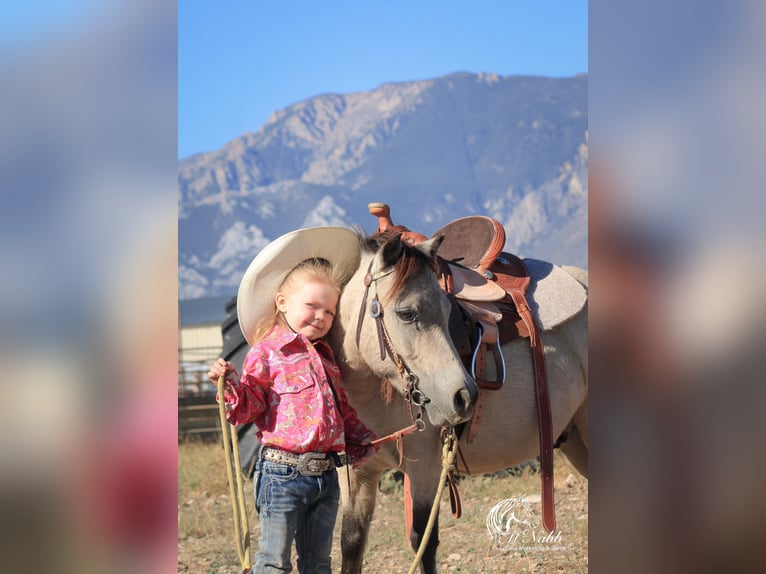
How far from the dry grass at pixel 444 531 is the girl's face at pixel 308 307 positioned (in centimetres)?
221

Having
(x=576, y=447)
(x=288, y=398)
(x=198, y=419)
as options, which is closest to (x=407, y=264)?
(x=288, y=398)

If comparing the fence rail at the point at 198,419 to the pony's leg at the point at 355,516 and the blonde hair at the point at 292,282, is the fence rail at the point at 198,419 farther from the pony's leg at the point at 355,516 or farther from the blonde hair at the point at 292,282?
the blonde hair at the point at 292,282

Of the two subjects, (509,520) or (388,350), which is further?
(509,520)

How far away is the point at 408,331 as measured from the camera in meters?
2.62

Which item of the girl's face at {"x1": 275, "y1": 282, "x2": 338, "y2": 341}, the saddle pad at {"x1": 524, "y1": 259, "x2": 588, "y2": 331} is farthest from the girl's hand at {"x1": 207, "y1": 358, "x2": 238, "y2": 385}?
the saddle pad at {"x1": 524, "y1": 259, "x2": 588, "y2": 331}

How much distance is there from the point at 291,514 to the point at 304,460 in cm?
17

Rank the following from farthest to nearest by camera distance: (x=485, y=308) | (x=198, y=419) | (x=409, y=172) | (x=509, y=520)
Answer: (x=409, y=172)
(x=198, y=419)
(x=509, y=520)
(x=485, y=308)

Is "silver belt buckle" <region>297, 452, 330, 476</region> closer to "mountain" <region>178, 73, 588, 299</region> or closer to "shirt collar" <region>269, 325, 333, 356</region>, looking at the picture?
"shirt collar" <region>269, 325, 333, 356</region>

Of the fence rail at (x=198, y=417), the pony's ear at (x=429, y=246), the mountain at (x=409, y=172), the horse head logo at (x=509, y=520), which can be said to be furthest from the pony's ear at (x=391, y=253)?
the mountain at (x=409, y=172)

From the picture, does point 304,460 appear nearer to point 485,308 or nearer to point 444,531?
point 485,308
